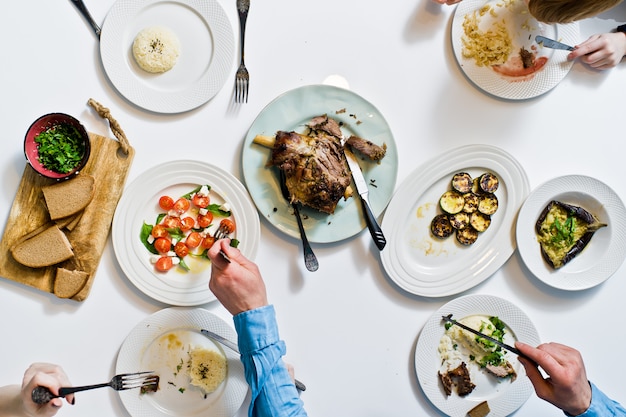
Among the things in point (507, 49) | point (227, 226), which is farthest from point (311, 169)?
point (507, 49)

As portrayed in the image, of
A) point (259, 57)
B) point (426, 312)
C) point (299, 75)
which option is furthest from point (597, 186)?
point (259, 57)

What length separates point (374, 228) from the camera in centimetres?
310

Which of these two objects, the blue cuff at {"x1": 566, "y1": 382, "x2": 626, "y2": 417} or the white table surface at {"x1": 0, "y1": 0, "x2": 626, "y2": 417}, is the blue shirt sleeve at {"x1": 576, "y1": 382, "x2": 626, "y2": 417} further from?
the white table surface at {"x1": 0, "y1": 0, "x2": 626, "y2": 417}

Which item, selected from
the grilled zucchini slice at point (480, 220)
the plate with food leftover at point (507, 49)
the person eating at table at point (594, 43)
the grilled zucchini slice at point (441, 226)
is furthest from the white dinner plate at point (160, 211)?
the person eating at table at point (594, 43)

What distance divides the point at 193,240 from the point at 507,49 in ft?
7.79

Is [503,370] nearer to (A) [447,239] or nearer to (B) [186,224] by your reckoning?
(A) [447,239]

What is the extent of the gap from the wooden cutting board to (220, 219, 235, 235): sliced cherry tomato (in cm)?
68

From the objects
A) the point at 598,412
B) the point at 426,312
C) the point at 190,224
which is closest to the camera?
the point at 598,412

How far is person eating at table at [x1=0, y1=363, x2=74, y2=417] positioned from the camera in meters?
2.70

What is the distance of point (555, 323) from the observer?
3.41m

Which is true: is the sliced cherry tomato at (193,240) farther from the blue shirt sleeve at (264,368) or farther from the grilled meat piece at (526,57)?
the grilled meat piece at (526,57)

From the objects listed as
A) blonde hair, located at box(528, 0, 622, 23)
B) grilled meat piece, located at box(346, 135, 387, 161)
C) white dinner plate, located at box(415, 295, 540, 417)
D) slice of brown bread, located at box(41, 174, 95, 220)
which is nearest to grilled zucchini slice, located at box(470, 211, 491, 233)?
white dinner plate, located at box(415, 295, 540, 417)

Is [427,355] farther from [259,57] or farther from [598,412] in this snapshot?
[259,57]

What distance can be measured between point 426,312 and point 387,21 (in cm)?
195
